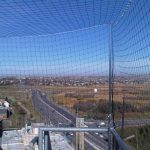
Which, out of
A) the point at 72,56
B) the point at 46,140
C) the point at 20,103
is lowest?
the point at 46,140

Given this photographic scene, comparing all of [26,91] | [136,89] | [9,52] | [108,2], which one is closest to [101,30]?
[108,2]

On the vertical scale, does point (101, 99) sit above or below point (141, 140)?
above

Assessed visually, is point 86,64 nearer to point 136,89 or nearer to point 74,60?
point 74,60

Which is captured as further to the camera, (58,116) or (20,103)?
(20,103)

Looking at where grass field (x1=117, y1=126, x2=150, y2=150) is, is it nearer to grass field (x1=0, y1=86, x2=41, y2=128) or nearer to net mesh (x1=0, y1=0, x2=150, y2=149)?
net mesh (x1=0, y1=0, x2=150, y2=149)

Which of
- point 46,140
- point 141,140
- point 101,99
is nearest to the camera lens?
point 141,140

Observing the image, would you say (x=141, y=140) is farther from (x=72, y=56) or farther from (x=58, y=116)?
(x=58, y=116)

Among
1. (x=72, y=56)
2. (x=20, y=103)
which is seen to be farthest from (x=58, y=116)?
(x=20, y=103)

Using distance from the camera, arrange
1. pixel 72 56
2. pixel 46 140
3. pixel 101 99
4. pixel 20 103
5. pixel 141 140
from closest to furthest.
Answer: pixel 141 140 < pixel 46 140 < pixel 72 56 < pixel 101 99 < pixel 20 103

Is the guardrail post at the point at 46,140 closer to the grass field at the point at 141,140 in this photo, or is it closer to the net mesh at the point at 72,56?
the net mesh at the point at 72,56

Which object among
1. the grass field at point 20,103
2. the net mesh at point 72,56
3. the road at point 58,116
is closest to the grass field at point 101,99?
the net mesh at point 72,56
